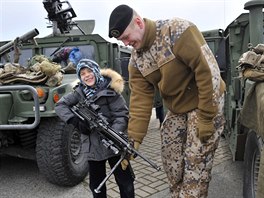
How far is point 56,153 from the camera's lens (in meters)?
3.53

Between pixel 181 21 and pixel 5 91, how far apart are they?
78.9 inches

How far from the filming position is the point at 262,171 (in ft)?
5.66

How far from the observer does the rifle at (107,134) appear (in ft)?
8.29

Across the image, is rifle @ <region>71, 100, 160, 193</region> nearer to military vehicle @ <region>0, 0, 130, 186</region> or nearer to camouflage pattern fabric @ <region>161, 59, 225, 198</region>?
camouflage pattern fabric @ <region>161, 59, 225, 198</region>

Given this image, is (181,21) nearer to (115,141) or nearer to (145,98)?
(145,98)

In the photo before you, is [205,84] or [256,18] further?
[256,18]

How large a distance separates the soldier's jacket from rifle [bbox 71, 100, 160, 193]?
43 centimetres

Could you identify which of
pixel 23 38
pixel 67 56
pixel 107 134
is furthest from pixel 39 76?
pixel 67 56

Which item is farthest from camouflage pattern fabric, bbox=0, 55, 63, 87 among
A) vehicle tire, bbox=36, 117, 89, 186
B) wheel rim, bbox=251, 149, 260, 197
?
wheel rim, bbox=251, 149, 260, 197

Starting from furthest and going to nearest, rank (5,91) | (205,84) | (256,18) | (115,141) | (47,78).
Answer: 1. (47,78)
2. (5,91)
3. (256,18)
4. (115,141)
5. (205,84)

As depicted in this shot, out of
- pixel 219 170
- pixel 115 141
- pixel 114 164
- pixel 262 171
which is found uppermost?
pixel 262 171

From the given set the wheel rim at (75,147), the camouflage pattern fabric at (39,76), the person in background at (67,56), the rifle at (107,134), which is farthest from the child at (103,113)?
the person in background at (67,56)

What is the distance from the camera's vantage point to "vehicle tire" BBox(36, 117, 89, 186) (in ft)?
11.6

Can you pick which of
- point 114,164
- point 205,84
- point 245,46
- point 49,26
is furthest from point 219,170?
point 49,26
